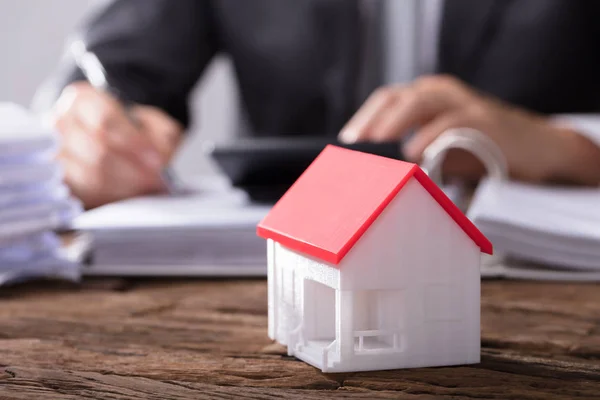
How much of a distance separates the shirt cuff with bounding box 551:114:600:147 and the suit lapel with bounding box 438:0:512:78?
0.86 ft

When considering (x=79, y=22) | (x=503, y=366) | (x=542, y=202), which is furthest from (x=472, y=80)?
(x=79, y=22)

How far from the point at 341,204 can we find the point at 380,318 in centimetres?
7

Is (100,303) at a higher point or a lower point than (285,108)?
lower

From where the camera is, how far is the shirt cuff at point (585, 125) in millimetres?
1206

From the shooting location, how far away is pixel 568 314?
0.60 metres

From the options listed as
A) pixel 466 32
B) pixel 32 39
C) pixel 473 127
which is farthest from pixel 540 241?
pixel 32 39

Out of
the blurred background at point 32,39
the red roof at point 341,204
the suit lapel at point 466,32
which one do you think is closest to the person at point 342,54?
the suit lapel at point 466,32

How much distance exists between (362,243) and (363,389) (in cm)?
8

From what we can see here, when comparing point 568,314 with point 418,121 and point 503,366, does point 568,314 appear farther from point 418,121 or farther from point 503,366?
point 418,121

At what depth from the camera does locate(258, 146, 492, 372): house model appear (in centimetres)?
44

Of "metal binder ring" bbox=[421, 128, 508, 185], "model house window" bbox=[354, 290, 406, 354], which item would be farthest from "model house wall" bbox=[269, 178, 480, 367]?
"metal binder ring" bbox=[421, 128, 508, 185]

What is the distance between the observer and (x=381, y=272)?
1.46 ft

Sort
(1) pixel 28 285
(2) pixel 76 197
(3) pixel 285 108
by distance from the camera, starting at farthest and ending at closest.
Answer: (3) pixel 285 108 → (2) pixel 76 197 → (1) pixel 28 285

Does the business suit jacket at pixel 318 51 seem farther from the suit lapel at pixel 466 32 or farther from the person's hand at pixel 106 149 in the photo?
the person's hand at pixel 106 149
